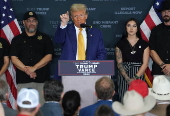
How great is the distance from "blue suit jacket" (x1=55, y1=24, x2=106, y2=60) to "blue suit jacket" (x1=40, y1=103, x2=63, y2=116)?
1834 mm

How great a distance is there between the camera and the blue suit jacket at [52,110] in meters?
3.65

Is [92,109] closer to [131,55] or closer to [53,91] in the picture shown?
[53,91]

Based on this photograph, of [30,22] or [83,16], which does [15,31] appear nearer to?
[30,22]

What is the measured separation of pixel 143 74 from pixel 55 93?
116 inches

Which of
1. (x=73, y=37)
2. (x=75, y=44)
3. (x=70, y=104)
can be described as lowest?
(x=70, y=104)

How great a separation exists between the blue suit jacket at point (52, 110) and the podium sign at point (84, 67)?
0.86 meters

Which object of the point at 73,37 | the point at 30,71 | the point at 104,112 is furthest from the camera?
the point at 30,71

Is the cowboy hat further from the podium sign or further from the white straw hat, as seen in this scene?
the white straw hat

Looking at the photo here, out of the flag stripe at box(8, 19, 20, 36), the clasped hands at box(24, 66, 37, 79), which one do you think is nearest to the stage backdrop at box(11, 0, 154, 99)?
the flag stripe at box(8, 19, 20, 36)

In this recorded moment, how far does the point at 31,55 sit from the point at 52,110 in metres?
2.80

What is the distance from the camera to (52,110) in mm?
3660

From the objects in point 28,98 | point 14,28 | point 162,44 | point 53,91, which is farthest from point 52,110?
point 14,28

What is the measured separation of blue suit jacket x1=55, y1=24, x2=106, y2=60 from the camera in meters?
5.48

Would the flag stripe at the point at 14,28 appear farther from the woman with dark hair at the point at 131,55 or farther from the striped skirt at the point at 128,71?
the striped skirt at the point at 128,71
